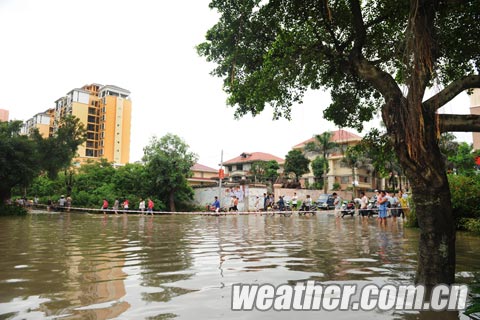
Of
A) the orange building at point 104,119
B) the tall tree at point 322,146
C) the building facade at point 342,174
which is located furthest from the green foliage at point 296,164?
the orange building at point 104,119

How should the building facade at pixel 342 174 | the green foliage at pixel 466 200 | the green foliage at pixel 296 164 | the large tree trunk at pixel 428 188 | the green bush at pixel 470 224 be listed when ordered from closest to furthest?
the large tree trunk at pixel 428 188
the green bush at pixel 470 224
the green foliage at pixel 466 200
the green foliage at pixel 296 164
the building facade at pixel 342 174

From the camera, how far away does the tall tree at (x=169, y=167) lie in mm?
36656

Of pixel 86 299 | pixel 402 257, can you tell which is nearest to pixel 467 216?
pixel 402 257

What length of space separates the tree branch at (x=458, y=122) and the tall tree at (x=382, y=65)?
1cm

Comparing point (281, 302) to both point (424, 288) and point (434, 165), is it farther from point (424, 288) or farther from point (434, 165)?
point (434, 165)

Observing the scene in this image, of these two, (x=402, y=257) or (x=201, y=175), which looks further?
(x=201, y=175)

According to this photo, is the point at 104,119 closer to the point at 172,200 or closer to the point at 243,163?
the point at 243,163

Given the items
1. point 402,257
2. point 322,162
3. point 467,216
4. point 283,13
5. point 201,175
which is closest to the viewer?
point 402,257

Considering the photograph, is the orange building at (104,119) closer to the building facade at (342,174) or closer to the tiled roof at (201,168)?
the tiled roof at (201,168)

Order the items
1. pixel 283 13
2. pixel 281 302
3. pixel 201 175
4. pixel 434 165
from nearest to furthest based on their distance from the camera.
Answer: pixel 281 302, pixel 434 165, pixel 283 13, pixel 201 175

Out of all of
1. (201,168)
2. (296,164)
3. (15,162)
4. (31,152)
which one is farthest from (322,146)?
(15,162)

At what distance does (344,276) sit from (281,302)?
139 cm

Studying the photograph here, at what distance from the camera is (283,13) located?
6.55m

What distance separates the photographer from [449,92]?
3.63 metres
